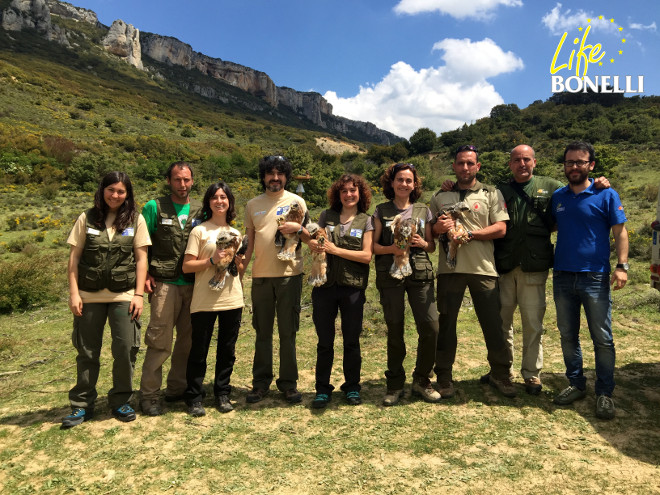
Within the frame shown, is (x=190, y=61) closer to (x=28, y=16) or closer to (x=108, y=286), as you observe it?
(x=28, y=16)

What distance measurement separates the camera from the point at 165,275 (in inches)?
123

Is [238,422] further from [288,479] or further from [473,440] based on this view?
[473,440]

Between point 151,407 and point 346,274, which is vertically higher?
point 346,274

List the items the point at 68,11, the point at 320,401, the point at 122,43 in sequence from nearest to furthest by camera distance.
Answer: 1. the point at 320,401
2. the point at 122,43
3. the point at 68,11

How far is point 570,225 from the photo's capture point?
3143 mm

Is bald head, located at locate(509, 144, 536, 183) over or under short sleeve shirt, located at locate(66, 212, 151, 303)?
over

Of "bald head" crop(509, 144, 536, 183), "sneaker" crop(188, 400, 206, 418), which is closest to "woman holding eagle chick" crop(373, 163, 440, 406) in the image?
"bald head" crop(509, 144, 536, 183)

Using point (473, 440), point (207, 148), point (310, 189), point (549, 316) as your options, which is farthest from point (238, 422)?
point (207, 148)

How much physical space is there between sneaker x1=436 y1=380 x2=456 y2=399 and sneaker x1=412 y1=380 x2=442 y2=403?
62 mm

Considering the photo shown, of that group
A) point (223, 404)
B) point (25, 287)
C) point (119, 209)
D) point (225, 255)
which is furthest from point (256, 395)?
point (25, 287)

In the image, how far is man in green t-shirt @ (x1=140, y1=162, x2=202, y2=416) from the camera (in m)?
3.14

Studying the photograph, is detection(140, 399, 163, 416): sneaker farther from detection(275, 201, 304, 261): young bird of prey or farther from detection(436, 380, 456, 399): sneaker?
detection(436, 380, 456, 399): sneaker

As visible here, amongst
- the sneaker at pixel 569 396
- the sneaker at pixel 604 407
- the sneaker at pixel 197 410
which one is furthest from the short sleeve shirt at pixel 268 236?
the sneaker at pixel 604 407

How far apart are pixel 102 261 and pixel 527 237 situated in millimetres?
3568
